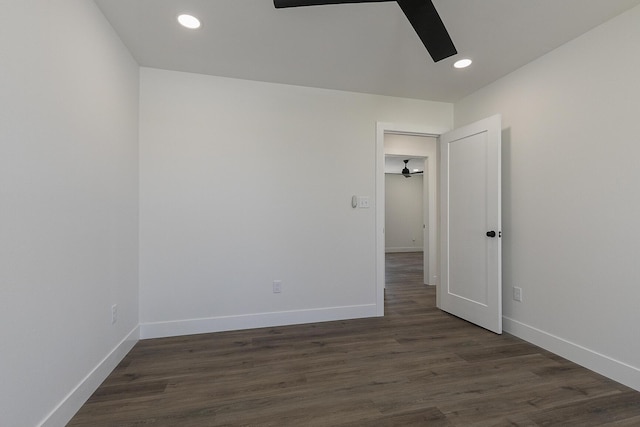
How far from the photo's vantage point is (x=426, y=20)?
1.59 metres

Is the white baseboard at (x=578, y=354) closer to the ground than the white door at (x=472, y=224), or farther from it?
closer to the ground

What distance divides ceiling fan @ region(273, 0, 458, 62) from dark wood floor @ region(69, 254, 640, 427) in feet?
7.13

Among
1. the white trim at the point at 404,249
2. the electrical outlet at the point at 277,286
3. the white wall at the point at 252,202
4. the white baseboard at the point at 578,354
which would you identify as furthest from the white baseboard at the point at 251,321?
the white trim at the point at 404,249

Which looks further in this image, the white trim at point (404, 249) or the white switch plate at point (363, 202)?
the white trim at point (404, 249)

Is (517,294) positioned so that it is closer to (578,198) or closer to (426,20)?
(578,198)

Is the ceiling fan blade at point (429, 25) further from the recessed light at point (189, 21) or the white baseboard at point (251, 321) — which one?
the white baseboard at point (251, 321)

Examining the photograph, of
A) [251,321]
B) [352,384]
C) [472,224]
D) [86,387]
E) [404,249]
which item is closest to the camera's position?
[86,387]

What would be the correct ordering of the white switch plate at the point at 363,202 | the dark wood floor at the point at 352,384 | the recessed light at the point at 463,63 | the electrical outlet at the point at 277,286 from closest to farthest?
1. the dark wood floor at the point at 352,384
2. the recessed light at the point at 463,63
3. the electrical outlet at the point at 277,286
4. the white switch plate at the point at 363,202

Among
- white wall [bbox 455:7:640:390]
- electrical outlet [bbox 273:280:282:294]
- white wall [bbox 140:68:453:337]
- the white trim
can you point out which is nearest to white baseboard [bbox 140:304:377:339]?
white wall [bbox 140:68:453:337]

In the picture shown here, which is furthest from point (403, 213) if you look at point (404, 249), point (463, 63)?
point (463, 63)

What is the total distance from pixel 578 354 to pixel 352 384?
1769 mm

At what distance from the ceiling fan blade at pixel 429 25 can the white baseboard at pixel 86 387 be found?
2.76 meters

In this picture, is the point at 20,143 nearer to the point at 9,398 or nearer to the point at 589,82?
the point at 9,398

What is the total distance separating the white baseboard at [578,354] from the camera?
1862 mm
